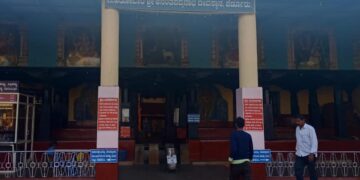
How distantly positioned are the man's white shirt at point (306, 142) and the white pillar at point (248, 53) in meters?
Result: 2.26

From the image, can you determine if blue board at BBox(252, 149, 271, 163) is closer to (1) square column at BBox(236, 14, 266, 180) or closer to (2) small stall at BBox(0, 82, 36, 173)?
(1) square column at BBox(236, 14, 266, 180)

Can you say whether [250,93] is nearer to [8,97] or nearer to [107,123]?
[107,123]

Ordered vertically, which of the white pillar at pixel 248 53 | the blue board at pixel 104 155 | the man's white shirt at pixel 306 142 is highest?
the white pillar at pixel 248 53

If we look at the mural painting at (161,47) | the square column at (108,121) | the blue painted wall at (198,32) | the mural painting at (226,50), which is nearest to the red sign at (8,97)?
the square column at (108,121)

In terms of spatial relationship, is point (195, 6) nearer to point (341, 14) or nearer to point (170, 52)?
point (170, 52)

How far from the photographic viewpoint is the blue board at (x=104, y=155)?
→ 985cm

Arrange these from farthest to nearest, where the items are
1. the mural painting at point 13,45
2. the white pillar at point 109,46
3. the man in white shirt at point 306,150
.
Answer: the mural painting at point 13,45 < the white pillar at point 109,46 < the man in white shirt at point 306,150

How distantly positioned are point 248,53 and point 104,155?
17.1 ft

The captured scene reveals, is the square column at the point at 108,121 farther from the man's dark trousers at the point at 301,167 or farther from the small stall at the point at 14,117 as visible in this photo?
the man's dark trousers at the point at 301,167

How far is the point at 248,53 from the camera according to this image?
10891 millimetres

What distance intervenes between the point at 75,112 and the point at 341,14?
1298 centimetres

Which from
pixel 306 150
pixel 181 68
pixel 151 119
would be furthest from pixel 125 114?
pixel 306 150

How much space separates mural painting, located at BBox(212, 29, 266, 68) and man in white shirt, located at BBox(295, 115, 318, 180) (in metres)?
8.17

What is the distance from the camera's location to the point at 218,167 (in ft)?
44.4
